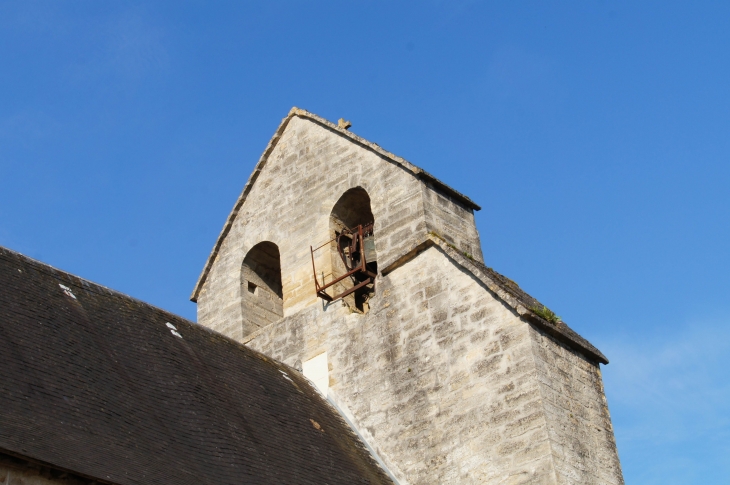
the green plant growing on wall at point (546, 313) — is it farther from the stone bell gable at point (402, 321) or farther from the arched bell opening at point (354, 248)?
the arched bell opening at point (354, 248)

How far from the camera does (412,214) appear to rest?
11203mm

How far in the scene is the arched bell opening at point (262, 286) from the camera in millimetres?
12750

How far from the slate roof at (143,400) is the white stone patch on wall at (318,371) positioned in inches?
8.0

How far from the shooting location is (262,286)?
13094 millimetres

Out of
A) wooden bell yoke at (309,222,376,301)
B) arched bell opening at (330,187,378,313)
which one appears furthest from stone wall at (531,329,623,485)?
wooden bell yoke at (309,222,376,301)

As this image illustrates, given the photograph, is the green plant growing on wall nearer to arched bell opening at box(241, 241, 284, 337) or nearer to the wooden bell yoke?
the wooden bell yoke

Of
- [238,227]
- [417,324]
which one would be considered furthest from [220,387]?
[238,227]

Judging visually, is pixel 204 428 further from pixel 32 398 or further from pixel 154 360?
pixel 32 398

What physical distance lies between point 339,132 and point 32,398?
6.21 meters

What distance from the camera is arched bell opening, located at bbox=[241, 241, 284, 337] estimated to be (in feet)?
41.8

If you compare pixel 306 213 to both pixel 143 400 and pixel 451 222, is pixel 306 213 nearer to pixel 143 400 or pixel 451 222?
pixel 451 222

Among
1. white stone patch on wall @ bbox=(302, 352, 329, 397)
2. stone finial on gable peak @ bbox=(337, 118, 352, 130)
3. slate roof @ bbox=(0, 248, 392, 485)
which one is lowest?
slate roof @ bbox=(0, 248, 392, 485)

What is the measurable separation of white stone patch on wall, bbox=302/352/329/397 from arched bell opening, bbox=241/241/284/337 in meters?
1.33

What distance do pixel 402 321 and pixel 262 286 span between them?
2900 millimetres
